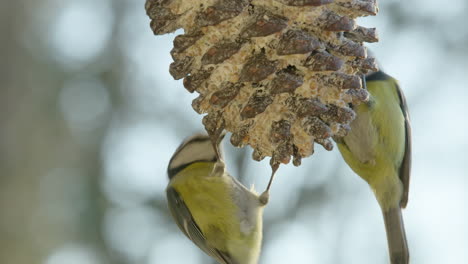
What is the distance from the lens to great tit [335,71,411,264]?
1.97 meters

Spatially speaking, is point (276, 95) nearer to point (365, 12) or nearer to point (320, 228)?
point (365, 12)

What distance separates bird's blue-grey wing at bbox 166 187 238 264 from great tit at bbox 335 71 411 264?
1.46 ft

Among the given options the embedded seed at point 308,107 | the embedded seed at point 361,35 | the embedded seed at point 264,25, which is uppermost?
the embedded seed at point 264,25

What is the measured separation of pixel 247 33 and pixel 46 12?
6.21ft

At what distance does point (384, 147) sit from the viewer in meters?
2.07

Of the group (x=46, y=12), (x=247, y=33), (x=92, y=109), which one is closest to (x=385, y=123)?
(x=247, y=33)

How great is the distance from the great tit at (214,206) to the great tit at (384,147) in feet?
0.93

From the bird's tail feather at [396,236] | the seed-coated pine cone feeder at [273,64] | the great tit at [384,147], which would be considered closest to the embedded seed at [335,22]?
the seed-coated pine cone feeder at [273,64]

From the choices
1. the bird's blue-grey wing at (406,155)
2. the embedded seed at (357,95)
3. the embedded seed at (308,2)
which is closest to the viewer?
the embedded seed at (308,2)

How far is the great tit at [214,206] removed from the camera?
6.93ft

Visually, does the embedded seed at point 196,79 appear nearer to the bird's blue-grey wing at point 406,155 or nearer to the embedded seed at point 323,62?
→ the embedded seed at point 323,62

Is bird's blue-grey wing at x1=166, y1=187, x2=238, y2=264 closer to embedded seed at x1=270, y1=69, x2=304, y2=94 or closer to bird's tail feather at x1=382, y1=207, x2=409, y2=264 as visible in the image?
bird's tail feather at x1=382, y1=207, x2=409, y2=264

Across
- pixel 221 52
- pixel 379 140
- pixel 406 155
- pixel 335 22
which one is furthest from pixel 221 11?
pixel 406 155

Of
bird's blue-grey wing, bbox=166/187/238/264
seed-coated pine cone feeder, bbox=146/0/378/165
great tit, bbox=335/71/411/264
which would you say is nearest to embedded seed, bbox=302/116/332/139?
seed-coated pine cone feeder, bbox=146/0/378/165
